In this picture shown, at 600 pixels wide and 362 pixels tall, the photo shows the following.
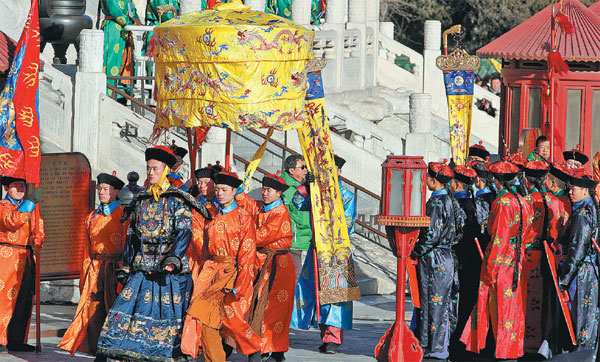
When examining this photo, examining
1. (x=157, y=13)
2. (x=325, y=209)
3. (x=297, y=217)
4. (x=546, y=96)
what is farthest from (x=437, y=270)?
(x=157, y=13)

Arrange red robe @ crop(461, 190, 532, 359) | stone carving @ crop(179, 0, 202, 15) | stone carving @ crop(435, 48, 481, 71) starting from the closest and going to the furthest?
red robe @ crop(461, 190, 532, 359) → stone carving @ crop(435, 48, 481, 71) → stone carving @ crop(179, 0, 202, 15)

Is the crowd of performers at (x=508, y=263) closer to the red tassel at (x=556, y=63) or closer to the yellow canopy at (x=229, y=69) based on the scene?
the yellow canopy at (x=229, y=69)

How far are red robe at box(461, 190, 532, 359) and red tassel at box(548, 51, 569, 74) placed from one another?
3.08m

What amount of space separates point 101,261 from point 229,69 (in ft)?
6.41

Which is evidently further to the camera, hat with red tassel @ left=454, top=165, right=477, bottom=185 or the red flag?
hat with red tassel @ left=454, top=165, right=477, bottom=185

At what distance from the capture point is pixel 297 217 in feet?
40.6

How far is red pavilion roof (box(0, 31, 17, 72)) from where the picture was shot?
37.5 feet

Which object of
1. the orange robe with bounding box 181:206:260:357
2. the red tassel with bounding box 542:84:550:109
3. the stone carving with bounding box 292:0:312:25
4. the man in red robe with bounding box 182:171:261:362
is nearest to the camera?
the man in red robe with bounding box 182:171:261:362

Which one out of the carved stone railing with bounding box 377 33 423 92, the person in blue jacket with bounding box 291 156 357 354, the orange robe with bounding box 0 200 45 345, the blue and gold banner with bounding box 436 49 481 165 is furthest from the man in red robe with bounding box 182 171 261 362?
the carved stone railing with bounding box 377 33 423 92

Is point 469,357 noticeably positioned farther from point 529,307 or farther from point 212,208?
point 212,208

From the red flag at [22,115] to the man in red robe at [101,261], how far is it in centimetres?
57

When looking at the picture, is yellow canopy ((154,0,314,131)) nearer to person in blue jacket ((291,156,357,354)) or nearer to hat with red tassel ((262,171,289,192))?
hat with red tassel ((262,171,289,192))

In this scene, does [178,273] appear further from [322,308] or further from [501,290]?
[501,290]

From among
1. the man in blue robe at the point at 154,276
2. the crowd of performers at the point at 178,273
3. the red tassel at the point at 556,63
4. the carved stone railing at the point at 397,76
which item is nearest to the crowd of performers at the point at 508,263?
the crowd of performers at the point at 178,273
